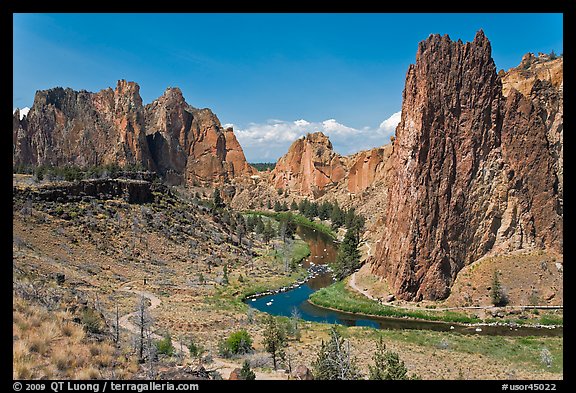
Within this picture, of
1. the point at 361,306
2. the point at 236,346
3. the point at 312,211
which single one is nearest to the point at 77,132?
the point at 312,211

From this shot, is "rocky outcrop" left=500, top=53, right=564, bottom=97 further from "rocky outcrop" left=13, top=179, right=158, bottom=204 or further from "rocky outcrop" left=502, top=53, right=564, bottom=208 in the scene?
"rocky outcrop" left=13, top=179, right=158, bottom=204

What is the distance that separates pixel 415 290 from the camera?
34031mm

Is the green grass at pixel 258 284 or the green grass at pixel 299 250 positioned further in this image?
the green grass at pixel 299 250

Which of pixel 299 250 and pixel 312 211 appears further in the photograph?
pixel 312 211

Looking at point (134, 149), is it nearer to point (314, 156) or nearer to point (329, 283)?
point (314, 156)

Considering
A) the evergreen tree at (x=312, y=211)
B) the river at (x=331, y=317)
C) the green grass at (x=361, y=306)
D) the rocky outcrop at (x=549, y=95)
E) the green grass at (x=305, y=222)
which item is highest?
the rocky outcrop at (x=549, y=95)

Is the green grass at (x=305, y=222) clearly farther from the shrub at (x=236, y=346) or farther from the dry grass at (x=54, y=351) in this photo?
the dry grass at (x=54, y=351)

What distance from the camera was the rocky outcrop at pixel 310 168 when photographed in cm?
11231

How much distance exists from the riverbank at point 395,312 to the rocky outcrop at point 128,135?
74.7m

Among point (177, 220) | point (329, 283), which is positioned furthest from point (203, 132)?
point (329, 283)

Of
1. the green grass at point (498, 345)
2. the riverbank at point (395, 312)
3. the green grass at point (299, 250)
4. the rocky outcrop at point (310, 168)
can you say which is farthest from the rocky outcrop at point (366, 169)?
the green grass at point (498, 345)

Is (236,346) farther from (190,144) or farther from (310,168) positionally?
(190,144)

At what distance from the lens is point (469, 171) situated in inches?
1405

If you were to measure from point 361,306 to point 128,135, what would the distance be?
90.8 metres
